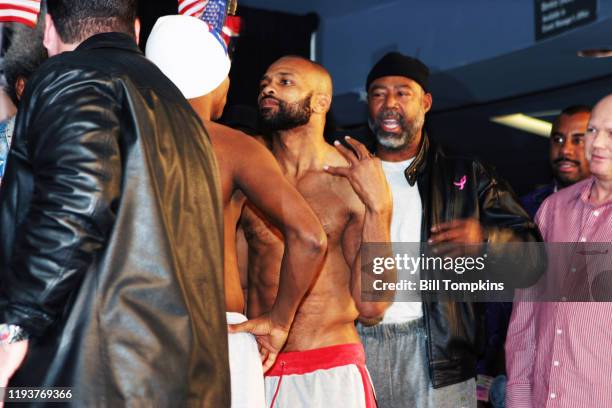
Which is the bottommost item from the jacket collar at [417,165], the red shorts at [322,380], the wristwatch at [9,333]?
the red shorts at [322,380]

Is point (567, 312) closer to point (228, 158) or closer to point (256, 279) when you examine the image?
point (256, 279)

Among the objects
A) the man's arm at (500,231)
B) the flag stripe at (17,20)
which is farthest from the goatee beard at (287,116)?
the flag stripe at (17,20)

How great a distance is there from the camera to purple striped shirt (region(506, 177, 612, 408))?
9.46 feet

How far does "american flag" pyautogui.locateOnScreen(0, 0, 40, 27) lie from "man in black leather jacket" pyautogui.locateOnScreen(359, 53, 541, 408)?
1522 millimetres

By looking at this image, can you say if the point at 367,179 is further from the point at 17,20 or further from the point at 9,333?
the point at 9,333

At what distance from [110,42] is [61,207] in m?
0.43

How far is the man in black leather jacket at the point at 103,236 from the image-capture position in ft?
4.99

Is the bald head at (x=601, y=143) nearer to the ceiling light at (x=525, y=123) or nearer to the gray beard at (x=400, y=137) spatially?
the gray beard at (x=400, y=137)

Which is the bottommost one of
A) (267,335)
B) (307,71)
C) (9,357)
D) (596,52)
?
(267,335)

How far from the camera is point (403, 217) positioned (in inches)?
141

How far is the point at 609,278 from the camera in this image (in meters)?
2.96

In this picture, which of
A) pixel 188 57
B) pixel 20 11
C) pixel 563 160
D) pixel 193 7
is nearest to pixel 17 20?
pixel 20 11

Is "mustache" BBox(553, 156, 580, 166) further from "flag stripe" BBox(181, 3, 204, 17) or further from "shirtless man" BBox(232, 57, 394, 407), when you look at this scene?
"flag stripe" BBox(181, 3, 204, 17)

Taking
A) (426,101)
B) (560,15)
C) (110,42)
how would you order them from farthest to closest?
(560,15), (426,101), (110,42)
